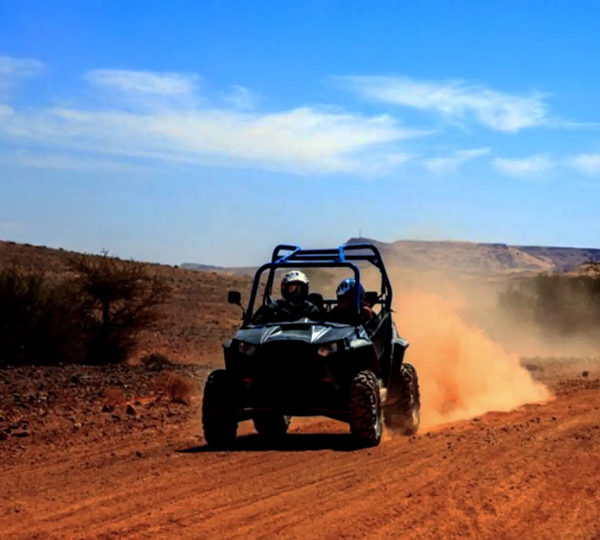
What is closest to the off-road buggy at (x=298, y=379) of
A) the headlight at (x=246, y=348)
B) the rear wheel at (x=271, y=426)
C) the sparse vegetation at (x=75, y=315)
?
the headlight at (x=246, y=348)

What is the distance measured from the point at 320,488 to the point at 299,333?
10.5ft

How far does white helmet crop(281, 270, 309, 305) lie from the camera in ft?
40.2

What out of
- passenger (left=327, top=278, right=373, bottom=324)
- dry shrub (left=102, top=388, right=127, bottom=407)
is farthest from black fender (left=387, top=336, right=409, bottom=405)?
dry shrub (left=102, top=388, right=127, bottom=407)

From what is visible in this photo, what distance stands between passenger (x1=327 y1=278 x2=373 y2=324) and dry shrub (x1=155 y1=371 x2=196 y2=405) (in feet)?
19.6

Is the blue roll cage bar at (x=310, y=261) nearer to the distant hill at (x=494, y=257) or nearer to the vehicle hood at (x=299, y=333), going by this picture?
the vehicle hood at (x=299, y=333)

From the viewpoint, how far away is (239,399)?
1138 cm

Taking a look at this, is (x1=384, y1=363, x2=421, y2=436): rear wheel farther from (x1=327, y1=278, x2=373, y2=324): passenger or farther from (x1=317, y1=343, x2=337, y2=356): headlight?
(x1=317, y1=343, x2=337, y2=356): headlight

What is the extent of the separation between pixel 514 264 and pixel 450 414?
175355 mm

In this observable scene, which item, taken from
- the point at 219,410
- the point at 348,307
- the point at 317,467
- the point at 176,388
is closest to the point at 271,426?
the point at 219,410

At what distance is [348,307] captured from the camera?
1230cm

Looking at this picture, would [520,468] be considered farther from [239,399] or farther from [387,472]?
[239,399]

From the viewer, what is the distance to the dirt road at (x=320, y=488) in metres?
6.97

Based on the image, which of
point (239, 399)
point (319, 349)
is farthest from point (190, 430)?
point (319, 349)

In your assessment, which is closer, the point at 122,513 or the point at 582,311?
the point at 122,513
